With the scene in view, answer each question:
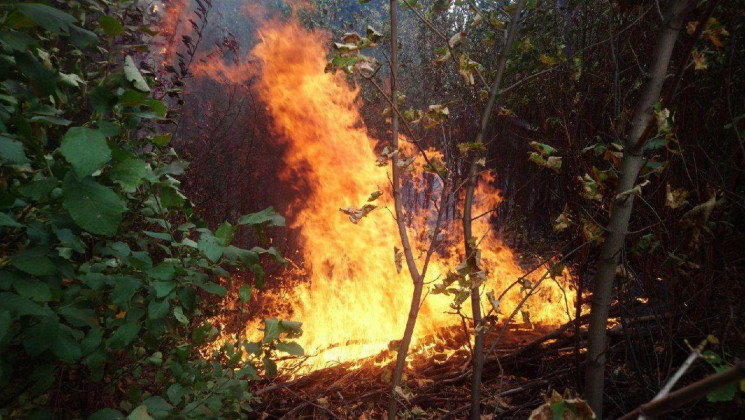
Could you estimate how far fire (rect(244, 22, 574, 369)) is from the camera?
4617 mm

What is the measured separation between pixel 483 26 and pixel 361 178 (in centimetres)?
433

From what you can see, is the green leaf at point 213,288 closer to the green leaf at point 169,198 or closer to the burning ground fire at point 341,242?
the green leaf at point 169,198

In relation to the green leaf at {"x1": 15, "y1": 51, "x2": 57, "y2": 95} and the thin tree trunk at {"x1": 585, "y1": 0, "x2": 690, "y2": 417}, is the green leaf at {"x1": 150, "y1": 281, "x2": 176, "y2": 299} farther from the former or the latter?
the thin tree trunk at {"x1": 585, "y1": 0, "x2": 690, "y2": 417}

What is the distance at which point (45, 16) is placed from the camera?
2.78 feet

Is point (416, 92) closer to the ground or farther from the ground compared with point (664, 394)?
farther from the ground

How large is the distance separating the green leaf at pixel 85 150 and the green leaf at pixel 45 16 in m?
0.21

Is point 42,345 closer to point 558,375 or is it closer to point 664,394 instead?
point 664,394

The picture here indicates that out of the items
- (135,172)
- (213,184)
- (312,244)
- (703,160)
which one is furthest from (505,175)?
(135,172)

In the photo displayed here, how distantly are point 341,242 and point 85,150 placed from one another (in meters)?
4.78

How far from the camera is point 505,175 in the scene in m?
7.51

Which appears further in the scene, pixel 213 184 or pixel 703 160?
pixel 213 184

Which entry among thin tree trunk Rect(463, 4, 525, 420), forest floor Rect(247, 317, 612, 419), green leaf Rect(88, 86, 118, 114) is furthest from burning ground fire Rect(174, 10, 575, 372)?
green leaf Rect(88, 86, 118, 114)

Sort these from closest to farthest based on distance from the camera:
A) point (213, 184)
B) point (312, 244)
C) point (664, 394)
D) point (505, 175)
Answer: point (664, 394) < point (213, 184) < point (312, 244) < point (505, 175)

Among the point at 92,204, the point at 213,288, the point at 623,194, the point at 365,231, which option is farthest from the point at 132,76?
the point at 365,231
